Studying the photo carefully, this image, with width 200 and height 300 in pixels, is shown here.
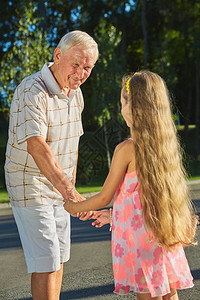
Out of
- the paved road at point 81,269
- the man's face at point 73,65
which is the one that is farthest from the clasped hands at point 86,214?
the paved road at point 81,269

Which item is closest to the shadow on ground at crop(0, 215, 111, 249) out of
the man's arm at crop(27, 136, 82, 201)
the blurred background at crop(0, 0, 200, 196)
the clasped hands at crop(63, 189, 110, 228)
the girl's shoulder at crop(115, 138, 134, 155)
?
the clasped hands at crop(63, 189, 110, 228)

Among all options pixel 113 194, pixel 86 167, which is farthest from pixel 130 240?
pixel 86 167

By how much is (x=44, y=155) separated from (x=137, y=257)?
2.61ft

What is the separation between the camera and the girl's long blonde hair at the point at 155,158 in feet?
9.00

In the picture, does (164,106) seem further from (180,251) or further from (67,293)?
(67,293)

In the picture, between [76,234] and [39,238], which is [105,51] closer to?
[76,234]

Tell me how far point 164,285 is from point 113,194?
56 centimetres

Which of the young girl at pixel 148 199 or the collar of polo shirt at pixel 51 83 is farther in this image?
the collar of polo shirt at pixel 51 83

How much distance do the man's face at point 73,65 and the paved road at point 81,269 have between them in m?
2.05

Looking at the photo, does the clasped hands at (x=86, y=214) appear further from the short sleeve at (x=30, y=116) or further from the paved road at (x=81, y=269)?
the paved road at (x=81, y=269)

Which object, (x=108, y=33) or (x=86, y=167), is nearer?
(x=86, y=167)

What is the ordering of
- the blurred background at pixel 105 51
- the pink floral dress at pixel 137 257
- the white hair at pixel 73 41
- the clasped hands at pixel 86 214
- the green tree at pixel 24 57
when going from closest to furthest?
the pink floral dress at pixel 137 257, the clasped hands at pixel 86 214, the white hair at pixel 73 41, the green tree at pixel 24 57, the blurred background at pixel 105 51

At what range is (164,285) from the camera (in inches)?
107

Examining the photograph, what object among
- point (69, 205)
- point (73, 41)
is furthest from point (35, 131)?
point (73, 41)
